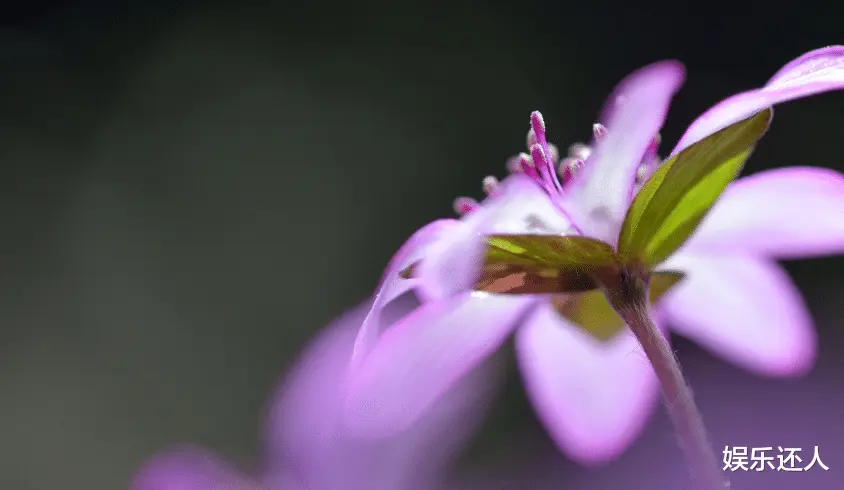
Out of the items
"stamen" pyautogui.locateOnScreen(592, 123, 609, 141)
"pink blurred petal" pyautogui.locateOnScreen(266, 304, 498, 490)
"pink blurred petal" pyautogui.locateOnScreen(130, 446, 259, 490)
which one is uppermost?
"stamen" pyautogui.locateOnScreen(592, 123, 609, 141)

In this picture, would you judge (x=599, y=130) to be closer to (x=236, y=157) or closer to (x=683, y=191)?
(x=683, y=191)

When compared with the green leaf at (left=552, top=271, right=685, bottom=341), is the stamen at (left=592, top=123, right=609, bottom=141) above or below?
above

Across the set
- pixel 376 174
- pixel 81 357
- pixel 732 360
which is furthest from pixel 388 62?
pixel 732 360

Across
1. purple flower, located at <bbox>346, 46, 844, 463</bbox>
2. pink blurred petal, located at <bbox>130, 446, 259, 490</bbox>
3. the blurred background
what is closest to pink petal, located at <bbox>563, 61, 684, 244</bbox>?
purple flower, located at <bbox>346, 46, 844, 463</bbox>

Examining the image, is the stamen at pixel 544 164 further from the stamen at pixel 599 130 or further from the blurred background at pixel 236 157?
the blurred background at pixel 236 157

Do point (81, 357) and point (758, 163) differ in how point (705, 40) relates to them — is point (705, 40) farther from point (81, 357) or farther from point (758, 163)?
point (81, 357)

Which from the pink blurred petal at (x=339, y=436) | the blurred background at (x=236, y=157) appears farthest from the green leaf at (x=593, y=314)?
the blurred background at (x=236, y=157)

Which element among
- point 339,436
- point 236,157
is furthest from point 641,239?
point 236,157

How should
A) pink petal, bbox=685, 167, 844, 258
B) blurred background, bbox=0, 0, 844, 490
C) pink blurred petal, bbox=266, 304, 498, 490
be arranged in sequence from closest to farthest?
pink blurred petal, bbox=266, 304, 498, 490, pink petal, bbox=685, 167, 844, 258, blurred background, bbox=0, 0, 844, 490

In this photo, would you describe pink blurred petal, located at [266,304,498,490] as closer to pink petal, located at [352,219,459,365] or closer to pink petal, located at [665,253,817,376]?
pink petal, located at [352,219,459,365]
